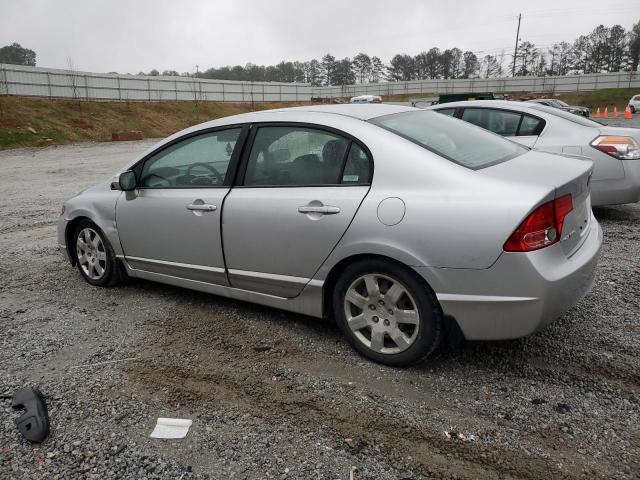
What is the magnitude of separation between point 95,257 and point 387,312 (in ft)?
10.00

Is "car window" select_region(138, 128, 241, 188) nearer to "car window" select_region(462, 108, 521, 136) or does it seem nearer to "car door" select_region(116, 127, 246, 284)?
"car door" select_region(116, 127, 246, 284)

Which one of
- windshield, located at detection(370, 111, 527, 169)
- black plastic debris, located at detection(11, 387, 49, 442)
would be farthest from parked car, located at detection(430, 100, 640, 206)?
black plastic debris, located at detection(11, 387, 49, 442)

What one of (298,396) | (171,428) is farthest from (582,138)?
(171,428)

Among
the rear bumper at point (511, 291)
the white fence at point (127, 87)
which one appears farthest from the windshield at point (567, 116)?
the white fence at point (127, 87)

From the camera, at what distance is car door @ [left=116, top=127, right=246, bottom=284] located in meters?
3.91

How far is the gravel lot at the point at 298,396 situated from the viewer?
96.0 inches

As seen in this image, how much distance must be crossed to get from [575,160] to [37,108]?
3936 cm

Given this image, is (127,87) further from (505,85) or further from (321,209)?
(321,209)

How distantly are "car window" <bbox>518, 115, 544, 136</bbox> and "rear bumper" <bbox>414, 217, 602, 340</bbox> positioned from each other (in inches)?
168

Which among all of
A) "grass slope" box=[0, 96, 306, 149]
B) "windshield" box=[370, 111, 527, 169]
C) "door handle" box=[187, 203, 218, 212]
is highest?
"windshield" box=[370, 111, 527, 169]

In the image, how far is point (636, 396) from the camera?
2822 millimetres

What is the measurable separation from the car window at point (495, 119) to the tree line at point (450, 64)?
77.4 metres

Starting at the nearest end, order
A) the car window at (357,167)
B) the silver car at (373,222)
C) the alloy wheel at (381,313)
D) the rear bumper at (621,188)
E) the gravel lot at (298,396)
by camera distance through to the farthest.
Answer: the gravel lot at (298,396) → the silver car at (373,222) → the alloy wheel at (381,313) → the car window at (357,167) → the rear bumper at (621,188)

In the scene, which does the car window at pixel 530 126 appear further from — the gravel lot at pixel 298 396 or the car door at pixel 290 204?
the car door at pixel 290 204
